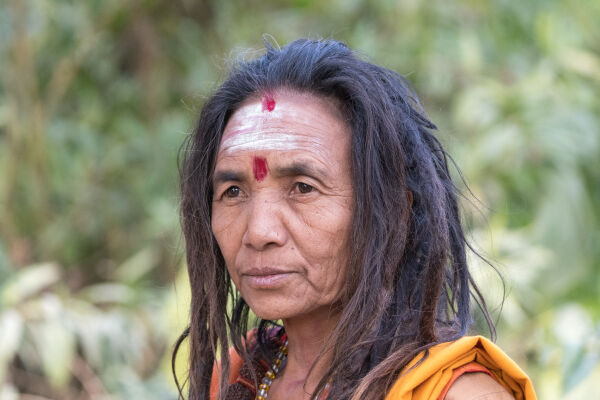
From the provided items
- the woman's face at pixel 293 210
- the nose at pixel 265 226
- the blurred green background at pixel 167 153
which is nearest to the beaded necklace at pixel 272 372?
the woman's face at pixel 293 210

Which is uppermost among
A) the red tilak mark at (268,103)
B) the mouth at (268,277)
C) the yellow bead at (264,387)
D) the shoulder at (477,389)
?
the red tilak mark at (268,103)

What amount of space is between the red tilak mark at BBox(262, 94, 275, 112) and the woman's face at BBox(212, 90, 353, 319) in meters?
0.02

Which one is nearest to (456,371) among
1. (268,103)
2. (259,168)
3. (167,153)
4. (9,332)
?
(259,168)

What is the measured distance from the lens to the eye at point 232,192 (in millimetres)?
1775

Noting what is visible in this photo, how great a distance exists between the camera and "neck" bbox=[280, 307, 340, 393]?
1.79m

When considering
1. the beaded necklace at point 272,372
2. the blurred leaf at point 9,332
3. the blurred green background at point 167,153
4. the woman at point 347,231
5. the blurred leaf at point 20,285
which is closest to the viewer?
the woman at point 347,231

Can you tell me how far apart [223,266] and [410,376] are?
64 cm

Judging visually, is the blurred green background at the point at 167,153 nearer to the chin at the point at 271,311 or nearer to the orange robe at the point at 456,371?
the orange robe at the point at 456,371

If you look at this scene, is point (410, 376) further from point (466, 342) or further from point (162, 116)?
point (162, 116)

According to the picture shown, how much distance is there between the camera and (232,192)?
1.79 meters

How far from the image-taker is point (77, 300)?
4090 mm

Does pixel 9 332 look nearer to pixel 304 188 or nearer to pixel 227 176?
pixel 227 176

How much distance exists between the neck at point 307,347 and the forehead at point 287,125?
0.37 metres

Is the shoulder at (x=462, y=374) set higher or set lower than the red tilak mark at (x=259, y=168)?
lower
